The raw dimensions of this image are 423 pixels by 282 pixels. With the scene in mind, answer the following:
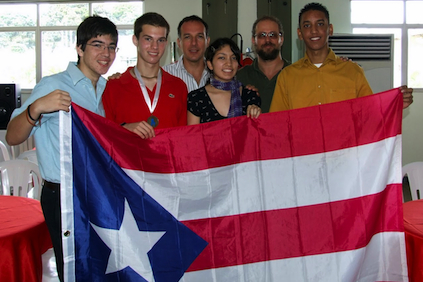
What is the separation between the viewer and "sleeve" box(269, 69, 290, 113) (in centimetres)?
246

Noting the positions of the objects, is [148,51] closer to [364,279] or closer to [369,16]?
[364,279]

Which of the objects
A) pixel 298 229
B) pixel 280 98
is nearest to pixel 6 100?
pixel 280 98

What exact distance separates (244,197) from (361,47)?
5.20m

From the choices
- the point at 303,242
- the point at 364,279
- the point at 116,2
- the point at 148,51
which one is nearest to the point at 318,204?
the point at 303,242

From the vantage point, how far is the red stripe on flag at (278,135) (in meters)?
1.89

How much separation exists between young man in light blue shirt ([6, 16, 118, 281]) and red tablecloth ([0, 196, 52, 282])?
0.24 metres

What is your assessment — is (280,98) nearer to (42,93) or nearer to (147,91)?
(147,91)

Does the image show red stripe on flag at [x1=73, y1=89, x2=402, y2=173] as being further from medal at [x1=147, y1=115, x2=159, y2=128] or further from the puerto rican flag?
medal at [x1=147, y1=115, x2=159, y2=128]

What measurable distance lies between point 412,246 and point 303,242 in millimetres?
475

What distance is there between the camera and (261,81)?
2727mm

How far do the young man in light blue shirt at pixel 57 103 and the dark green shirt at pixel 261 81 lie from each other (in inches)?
45.0

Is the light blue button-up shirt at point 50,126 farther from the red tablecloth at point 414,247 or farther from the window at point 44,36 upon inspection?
the window at point 44,36

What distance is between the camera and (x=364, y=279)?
5.88 ft

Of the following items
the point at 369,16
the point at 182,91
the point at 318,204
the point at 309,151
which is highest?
the point at 369,16
